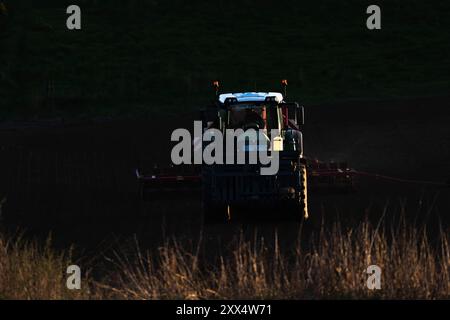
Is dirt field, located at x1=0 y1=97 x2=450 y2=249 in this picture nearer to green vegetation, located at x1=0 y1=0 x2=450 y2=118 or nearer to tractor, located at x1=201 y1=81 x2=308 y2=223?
tractor, located at x1=201 y1=81 x2=308 y2=223

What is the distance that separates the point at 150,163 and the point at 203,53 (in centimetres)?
2276

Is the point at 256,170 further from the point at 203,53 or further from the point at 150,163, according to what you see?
the point at 203,53

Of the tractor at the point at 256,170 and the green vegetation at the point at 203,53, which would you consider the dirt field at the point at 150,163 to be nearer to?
the tractor at the point at 256,170

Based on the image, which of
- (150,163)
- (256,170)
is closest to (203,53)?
(150,163)

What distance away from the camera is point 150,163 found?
3459 centimetres

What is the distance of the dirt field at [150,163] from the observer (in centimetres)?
2361

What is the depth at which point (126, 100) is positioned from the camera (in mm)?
47375

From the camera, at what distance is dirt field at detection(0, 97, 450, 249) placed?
930 inches

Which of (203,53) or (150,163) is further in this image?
(203,53)

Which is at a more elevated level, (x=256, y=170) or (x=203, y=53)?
(x=203, y=53)

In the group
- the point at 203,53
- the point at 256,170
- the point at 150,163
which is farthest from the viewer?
the point at 203,53

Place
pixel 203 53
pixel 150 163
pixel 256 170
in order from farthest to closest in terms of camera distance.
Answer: pixel 203 53 → pixel 150 163 → pixel 256 170

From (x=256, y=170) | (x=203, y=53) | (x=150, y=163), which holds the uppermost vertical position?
(x=203, y=53)

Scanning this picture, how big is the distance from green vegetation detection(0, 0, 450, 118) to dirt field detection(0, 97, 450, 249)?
4.29 metres
